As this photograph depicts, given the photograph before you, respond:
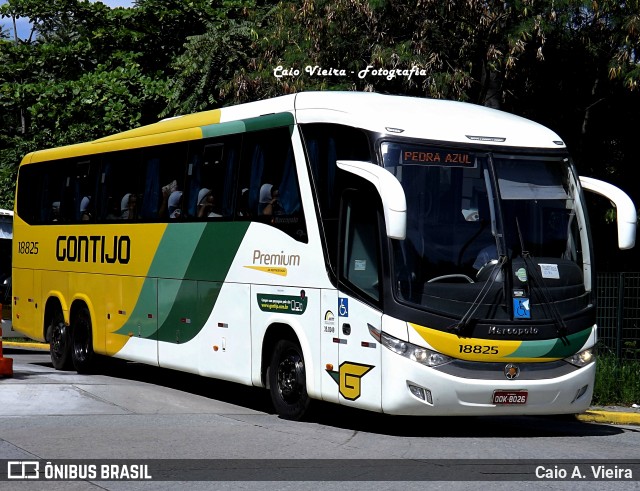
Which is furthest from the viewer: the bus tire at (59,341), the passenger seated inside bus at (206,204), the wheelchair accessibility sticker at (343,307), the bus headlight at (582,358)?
the bus tire at (59,341)

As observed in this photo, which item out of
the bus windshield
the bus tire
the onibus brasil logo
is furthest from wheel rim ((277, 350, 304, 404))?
the bus tire

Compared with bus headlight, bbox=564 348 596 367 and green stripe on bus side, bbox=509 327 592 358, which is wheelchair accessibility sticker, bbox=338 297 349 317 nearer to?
green stripe on bus side, bbox=509 327 592 358

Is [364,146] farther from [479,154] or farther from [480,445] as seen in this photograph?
[480,445]

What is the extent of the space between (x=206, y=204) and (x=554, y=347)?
5197 mm

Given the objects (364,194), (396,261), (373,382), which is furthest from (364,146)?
(373,382)

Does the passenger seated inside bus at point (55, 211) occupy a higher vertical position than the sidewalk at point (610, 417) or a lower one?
higher

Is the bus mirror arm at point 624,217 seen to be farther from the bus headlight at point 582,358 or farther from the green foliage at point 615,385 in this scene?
the green foliage at point 615,385

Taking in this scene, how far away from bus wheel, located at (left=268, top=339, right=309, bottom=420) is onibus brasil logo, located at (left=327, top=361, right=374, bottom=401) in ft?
2.33

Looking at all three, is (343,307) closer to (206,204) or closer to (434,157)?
(434,157)

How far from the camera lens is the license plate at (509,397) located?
37.2 ft

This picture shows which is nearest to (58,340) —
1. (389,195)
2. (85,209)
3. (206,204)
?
(85,209)

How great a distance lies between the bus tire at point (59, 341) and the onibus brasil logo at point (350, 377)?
7.88 metres

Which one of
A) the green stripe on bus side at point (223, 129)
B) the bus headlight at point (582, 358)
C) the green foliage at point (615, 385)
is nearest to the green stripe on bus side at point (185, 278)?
the green stripe on bus side at point (223, 129)

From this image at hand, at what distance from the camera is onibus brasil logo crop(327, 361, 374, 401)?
38.5ft
